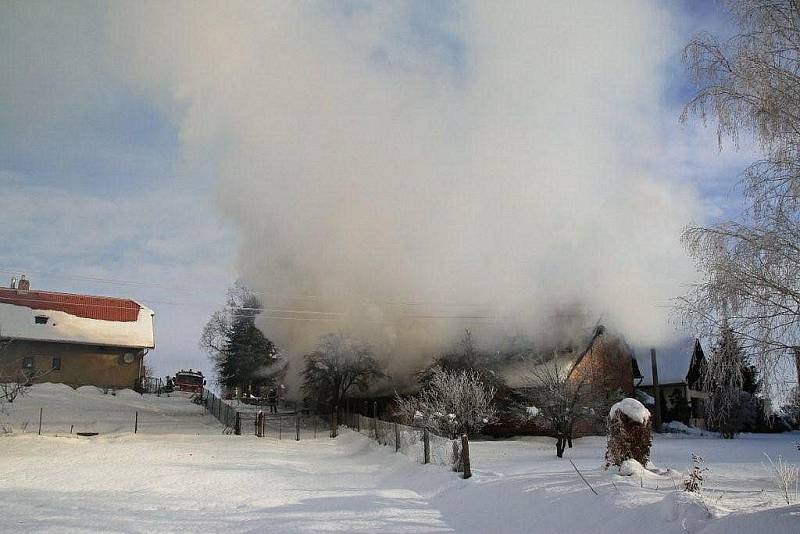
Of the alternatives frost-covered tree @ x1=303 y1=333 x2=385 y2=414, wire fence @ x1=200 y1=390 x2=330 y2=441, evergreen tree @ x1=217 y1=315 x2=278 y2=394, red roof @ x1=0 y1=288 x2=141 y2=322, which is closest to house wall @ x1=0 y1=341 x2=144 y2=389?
red roof @ x1=0 y1=288 x2=141 y2=322

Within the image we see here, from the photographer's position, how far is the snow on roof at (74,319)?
42.8 metres

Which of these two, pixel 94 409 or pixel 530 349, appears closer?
pixel 530 349

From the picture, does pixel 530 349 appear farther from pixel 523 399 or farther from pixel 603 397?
pixel 603 397

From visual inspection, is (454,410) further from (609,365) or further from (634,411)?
(609,365)

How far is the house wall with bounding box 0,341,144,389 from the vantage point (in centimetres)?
4156

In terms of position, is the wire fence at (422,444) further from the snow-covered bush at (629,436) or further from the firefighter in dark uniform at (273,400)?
the firefighter in dark uniform at (273,400)

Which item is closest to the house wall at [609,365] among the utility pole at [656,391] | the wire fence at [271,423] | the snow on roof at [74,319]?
the utility pole at [656,391]

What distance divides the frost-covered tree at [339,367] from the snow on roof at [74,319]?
1786 centimetres

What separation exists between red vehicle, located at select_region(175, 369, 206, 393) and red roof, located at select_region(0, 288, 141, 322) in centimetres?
817

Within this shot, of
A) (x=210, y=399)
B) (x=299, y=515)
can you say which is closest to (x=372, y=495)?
(x=299, y=515)

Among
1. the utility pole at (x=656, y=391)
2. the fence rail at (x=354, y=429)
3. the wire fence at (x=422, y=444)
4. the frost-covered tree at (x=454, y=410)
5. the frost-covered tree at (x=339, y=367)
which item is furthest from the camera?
the utility pole at (x=656, y=391)

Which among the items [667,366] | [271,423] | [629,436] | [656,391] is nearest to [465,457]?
[629,436]

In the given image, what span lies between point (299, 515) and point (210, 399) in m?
30.8

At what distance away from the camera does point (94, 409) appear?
34344 millimetres
